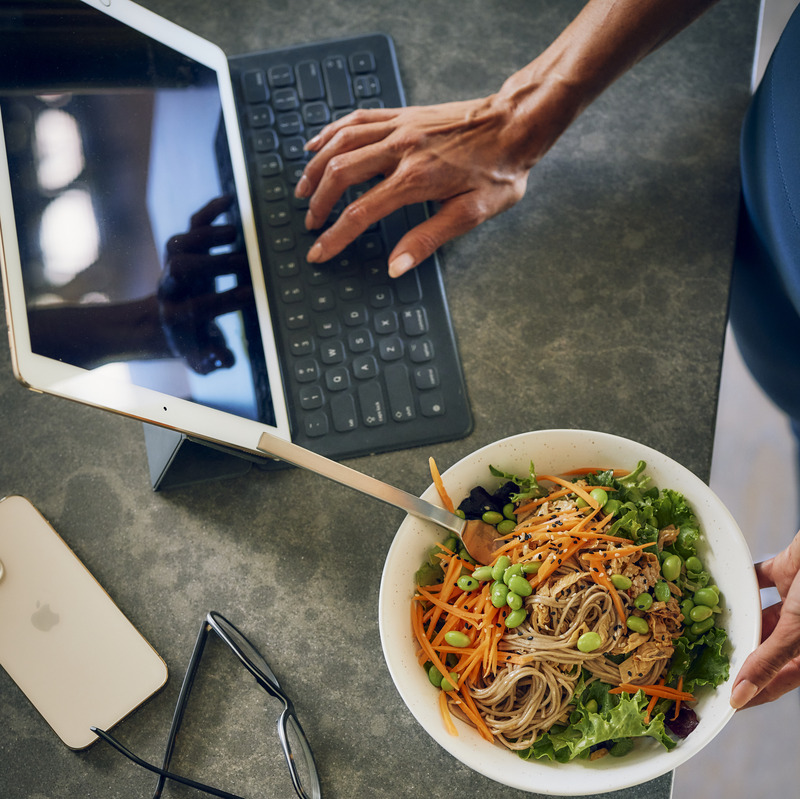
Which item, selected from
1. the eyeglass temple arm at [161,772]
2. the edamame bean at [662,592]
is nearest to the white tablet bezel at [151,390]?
the eyeglass temple arm at [161,772]

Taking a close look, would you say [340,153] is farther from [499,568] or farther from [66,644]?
[66,644]

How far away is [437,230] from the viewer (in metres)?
1.12

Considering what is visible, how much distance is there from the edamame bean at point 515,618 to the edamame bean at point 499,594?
0.06ft

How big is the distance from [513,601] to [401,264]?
549 mm

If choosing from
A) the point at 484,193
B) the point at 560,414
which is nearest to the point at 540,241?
the point at 484,193

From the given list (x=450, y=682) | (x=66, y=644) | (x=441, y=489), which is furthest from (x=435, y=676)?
(x=66, y=644)

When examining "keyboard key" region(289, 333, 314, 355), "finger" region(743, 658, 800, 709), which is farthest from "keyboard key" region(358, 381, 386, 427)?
"finger" region(743, 658, 800, 709)

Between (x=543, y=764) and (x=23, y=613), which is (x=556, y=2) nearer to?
(x=543, y=764)

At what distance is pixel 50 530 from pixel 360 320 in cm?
59

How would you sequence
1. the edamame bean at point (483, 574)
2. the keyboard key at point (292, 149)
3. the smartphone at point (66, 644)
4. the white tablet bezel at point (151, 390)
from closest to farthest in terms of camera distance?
the white tablet bezel at point (151, 390), the edamame bean at point (483, 574), the smartphone at point (66, 644), the keyboard key at point (292, 149)

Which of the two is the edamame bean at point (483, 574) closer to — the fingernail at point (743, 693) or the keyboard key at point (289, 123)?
the fingernail at point (743, 693)

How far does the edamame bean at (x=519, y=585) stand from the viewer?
848 mm

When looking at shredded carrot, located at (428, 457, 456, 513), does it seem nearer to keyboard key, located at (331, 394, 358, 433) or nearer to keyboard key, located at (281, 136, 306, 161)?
keyboard key, located at (331, 394, 358, 433)

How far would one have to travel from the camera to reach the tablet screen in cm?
84
